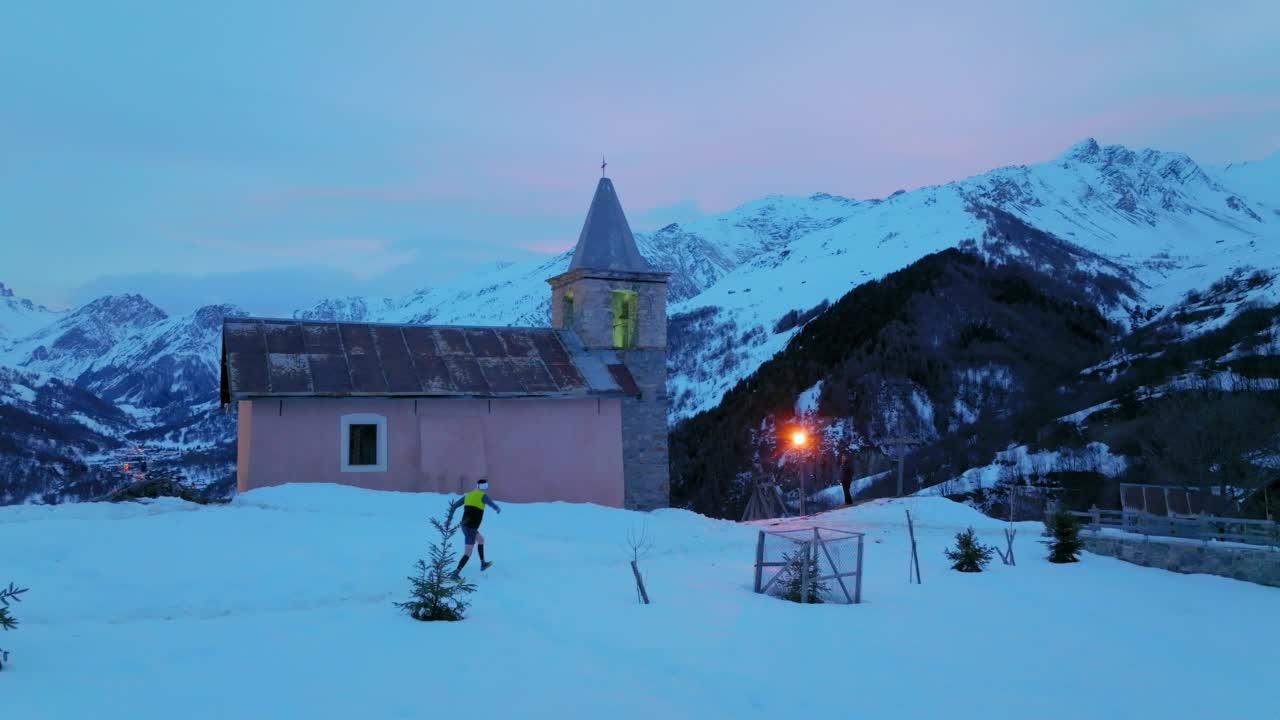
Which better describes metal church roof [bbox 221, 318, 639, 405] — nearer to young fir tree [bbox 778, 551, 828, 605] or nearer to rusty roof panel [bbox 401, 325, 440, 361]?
rusty roof panel [bbox 401, 325, 440, 361]

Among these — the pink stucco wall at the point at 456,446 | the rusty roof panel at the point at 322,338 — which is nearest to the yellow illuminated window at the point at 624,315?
the pink stucco wall at the point at 456,446

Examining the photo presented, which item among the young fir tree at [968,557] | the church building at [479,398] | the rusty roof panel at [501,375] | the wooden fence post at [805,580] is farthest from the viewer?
the rusty roof panel at [501,375]

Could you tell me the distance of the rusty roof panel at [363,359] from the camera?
934 inches

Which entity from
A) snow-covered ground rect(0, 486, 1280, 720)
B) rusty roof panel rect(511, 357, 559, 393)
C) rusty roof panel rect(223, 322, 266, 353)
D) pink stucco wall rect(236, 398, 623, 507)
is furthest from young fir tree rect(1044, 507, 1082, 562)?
rusty roof panel rect(223, 322, 266, 353)

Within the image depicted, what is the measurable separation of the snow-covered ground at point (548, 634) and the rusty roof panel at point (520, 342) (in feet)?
25.7

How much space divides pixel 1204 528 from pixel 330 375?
21.0 meters

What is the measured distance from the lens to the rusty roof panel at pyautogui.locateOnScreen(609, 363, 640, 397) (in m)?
27.1

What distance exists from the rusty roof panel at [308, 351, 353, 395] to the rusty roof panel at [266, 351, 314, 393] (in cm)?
17

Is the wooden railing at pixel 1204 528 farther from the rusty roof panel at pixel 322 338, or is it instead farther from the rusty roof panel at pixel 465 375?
the rusty roof panel at pixel 322 338

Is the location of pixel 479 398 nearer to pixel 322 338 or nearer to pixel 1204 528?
pixel 322 338

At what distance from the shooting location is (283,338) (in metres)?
24.7

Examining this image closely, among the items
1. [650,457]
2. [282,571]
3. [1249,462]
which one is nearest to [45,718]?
[282,571]

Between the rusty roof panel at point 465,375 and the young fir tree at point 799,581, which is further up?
the rusty roof panel at point 465,375

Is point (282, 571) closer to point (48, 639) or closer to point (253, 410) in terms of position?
point (48, 639)
